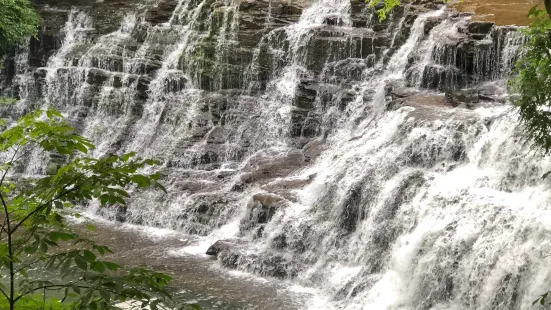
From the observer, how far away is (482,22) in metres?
17.3

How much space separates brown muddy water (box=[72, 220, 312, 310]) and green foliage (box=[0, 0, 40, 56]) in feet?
38.8

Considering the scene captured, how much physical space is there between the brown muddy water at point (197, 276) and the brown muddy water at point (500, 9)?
1140 cm

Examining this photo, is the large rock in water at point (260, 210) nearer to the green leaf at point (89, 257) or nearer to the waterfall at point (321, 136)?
the waterfall at point (321, 136)

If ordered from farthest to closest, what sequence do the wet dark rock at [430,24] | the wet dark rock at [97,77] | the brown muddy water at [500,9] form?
the wet dark rock at [97,77]
the wet dark rock at [430,24]
the brown muddy water at [500,9]

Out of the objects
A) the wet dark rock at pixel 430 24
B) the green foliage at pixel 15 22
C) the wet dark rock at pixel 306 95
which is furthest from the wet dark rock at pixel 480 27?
the green foliage at pixel 15 22

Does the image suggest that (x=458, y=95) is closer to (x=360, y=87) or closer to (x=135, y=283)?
(x=360, y=87)

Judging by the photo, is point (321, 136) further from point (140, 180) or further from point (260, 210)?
point (140, 180)

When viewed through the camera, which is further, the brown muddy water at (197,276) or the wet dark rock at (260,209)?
the wet dark rock at (260,209)

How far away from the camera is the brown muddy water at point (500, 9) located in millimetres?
17745

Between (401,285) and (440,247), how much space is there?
965 mm

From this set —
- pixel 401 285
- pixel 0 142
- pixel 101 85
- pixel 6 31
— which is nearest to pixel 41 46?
pixel 6 31

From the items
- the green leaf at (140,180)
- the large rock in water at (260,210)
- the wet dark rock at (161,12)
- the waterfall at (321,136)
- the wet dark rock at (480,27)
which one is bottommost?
the large rock in water at (260,210)

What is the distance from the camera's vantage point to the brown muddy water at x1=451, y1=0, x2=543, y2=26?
58.2 feet

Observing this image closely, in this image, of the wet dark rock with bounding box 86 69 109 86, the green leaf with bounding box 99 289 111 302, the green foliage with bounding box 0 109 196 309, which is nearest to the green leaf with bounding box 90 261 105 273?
the green foliage with bounding box 0 109 196 309
